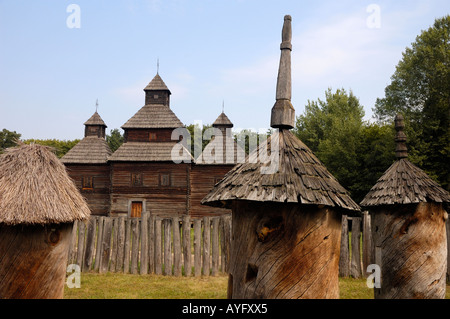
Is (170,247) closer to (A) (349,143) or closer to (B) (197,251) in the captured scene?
(B) (197,251)

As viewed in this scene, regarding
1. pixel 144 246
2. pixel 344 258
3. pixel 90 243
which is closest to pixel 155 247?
pixel 144 246

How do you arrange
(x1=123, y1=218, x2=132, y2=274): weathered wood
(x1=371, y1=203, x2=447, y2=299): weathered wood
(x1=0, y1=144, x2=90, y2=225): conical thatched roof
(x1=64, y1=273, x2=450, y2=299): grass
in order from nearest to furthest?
(x1=0, y1=144, x2=90, y2=225): conical thatched roof, (x1=371, y1=203, x2=447, y2=299): weathered wood, (x1=64, y1=273, x2=450, y2=299): grass, (x1=123, y1=218, x2=132, y2=274): weathered wood

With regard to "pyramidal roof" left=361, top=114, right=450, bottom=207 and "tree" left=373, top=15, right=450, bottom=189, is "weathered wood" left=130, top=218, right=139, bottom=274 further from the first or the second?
"tree" left=373, top=15, right=450, bottom=189

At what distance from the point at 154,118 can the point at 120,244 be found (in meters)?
17.5

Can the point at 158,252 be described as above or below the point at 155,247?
below

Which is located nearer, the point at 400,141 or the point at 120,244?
the point at 400,141

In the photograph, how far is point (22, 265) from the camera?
153 inches

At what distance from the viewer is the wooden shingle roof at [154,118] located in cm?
2573

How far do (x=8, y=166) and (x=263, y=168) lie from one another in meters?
3.65

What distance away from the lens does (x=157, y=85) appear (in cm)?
2808

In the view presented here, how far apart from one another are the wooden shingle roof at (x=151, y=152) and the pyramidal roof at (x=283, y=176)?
22.1 metres

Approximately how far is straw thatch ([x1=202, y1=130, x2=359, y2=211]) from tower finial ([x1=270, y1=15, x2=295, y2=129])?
0.10 m

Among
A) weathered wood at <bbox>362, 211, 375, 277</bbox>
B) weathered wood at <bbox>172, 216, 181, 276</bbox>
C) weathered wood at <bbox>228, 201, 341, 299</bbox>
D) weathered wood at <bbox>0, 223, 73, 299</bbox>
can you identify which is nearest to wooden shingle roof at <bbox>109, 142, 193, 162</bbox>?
weathered wood at <bbox>172, 216, 181, 276</bbox>

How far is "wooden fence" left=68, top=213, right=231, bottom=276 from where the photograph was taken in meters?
9.45
